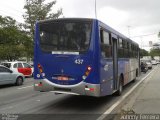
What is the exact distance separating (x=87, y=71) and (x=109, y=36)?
8.21 ft

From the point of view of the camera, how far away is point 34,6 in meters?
48.8

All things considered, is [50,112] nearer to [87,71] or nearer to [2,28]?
[87,71]

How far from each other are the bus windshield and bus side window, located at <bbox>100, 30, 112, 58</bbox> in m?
0.73

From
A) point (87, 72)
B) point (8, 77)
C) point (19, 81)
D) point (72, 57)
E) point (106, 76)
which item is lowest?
point (19, 81)

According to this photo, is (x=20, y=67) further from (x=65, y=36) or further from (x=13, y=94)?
(x=65, y=36)

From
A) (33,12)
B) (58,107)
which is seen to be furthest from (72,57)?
(33,12)

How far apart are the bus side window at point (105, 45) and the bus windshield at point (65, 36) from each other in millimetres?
727

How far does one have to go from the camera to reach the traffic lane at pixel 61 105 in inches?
371

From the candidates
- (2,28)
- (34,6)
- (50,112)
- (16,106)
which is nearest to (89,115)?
(50,112)

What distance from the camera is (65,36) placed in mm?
9914

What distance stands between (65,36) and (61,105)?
2683 mm

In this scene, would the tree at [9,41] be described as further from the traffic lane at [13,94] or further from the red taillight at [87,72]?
the red taillight at [87,72]

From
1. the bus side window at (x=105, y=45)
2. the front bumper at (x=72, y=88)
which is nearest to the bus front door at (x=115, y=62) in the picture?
the bus side window at (x=105, y=45)

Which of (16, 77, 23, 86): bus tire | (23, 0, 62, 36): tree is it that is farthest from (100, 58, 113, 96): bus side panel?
(23, 0, 62, 36): tree
